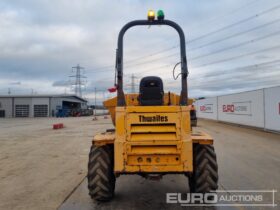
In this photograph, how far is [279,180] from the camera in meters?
7.46

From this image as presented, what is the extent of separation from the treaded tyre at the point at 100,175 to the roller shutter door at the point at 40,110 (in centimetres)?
6542

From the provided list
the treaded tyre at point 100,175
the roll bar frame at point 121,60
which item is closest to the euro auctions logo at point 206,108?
the roll bar frame at point 121,60

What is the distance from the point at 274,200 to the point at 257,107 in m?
14.8

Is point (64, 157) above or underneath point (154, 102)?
underneath

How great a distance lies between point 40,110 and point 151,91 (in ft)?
216

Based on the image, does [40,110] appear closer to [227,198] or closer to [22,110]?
[22,110]

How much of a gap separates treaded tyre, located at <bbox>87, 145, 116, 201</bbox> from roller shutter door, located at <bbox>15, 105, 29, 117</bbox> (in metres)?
65.9

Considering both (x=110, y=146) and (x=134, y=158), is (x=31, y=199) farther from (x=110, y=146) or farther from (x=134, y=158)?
(x=134, y=158)

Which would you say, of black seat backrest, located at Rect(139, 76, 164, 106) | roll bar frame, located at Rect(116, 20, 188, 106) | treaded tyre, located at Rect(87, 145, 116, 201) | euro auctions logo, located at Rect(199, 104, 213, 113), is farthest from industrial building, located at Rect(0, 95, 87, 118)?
treaded tyre, located at Rect(87, 145, 116, 201)

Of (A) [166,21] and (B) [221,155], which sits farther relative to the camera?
(B) [221,155]

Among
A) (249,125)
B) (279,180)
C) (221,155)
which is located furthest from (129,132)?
(249,125)

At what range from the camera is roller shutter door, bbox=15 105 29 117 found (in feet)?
223

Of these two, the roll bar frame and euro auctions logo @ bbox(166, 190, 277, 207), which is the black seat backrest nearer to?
the roll bar frame

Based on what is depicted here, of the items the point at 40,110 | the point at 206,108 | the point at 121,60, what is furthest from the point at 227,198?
the point at 40,110
